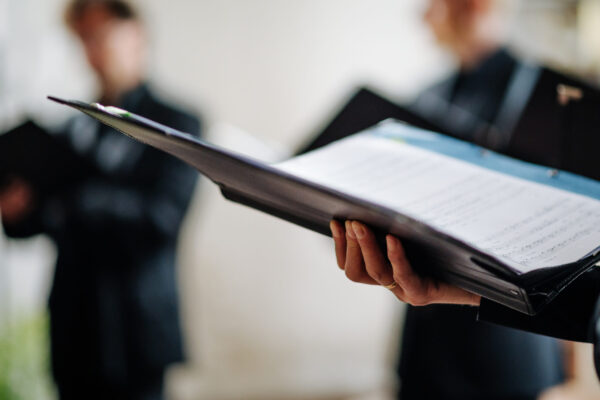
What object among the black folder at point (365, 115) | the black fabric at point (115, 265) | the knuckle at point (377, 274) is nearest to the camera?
the knuckle at point (377, 274)

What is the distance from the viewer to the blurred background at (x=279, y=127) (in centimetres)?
230

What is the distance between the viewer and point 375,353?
8.63ft

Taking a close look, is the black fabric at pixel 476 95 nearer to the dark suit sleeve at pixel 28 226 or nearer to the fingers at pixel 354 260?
the fingers at pixel 354 260

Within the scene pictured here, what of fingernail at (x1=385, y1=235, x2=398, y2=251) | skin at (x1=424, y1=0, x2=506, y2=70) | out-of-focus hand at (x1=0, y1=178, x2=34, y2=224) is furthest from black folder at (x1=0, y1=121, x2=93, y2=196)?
fingernail at (x1=385, y1=235, x2=398, y2=251)

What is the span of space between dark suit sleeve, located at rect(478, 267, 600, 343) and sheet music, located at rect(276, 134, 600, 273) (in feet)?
0.26

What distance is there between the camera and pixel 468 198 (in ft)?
1.78

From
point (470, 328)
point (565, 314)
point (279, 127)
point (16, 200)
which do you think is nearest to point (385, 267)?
point (565, 314)

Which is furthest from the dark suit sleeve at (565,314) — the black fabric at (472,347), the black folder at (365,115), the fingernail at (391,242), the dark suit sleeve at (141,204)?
the dark suit sleeve at (141,204)

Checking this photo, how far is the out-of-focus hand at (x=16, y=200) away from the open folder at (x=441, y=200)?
1.03m

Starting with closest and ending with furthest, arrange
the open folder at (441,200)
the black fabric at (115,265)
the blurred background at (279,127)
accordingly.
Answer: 1. the open folder at (441,200)
2. the black fabric at (115,265)
3. the blurred background at (279,127)

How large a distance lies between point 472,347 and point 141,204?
0.83 metres

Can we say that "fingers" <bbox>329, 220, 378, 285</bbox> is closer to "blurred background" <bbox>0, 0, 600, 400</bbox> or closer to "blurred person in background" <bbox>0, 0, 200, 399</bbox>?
"blurred person in background" <bbox>0, 0, 200, 399</bbox>

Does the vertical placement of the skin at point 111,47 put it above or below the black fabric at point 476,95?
below

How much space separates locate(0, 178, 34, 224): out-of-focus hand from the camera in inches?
56.5
